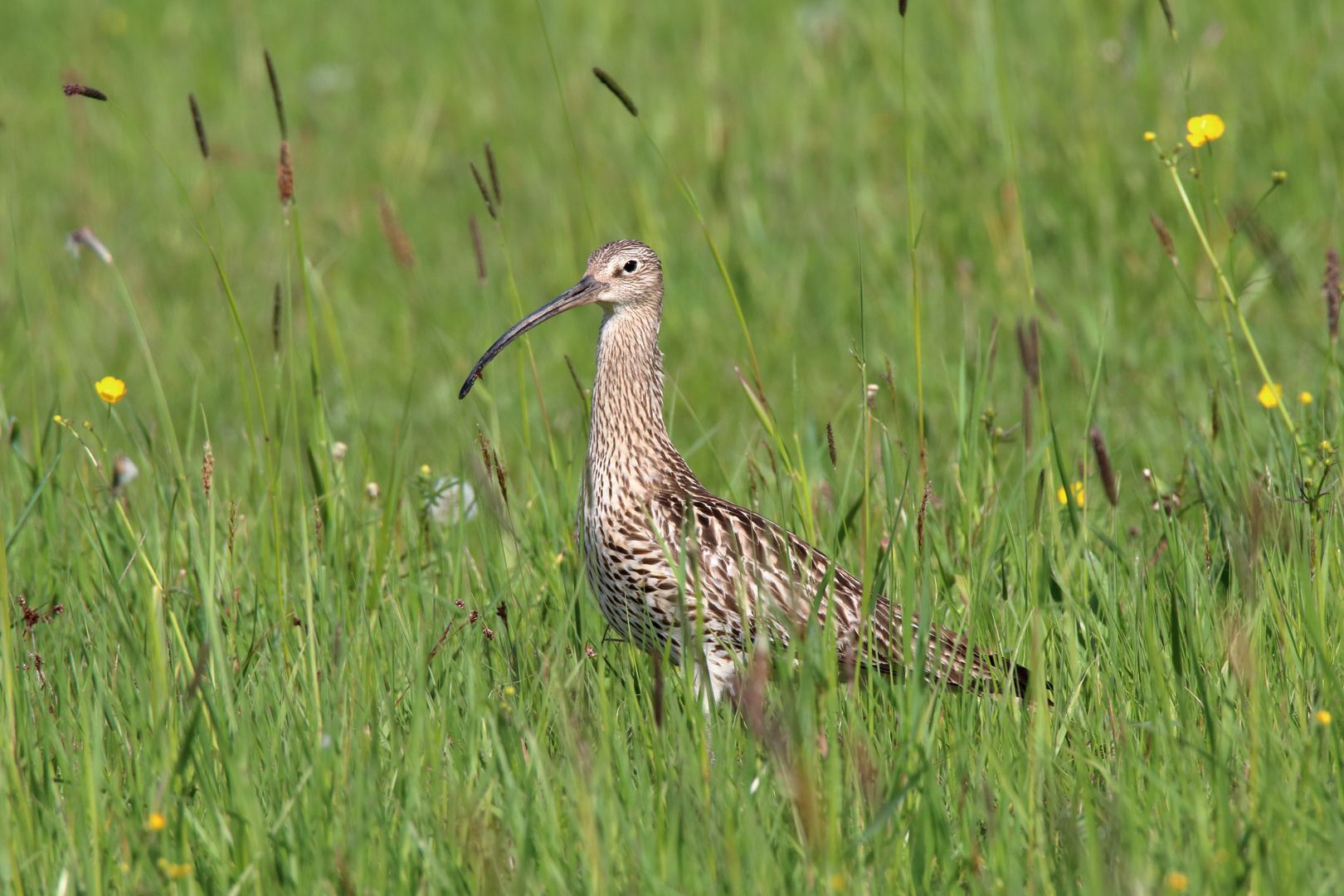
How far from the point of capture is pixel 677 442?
21.8 ft

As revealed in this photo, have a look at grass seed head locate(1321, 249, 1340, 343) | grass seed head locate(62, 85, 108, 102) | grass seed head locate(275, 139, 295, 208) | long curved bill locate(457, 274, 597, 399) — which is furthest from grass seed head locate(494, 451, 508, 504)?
grass seed head locate(1321, 249, 1340, 343)

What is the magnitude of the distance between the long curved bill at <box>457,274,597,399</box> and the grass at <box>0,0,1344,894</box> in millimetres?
190

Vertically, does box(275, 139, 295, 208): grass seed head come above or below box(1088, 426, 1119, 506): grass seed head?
above

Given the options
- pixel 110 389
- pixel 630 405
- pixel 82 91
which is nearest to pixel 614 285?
pixel 630 405

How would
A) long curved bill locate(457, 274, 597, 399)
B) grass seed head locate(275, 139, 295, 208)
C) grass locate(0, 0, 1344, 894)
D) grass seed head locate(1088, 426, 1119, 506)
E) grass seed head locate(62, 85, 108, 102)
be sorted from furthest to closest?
1. long curved bill locate(457, 274, 597, 399)
2. grass seed head locate(275, 139, 295, 208)
3. grass seed head locate(62, 85, 108, 102)
4. grass locate(0, 0, 1344, 894)
5. grass seed head locate(1088, 426, 1119, 506)

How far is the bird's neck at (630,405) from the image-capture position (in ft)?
14.2

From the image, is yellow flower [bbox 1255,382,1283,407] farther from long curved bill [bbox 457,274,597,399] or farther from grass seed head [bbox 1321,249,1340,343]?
long curved bill [bbox 457,274,597,399]

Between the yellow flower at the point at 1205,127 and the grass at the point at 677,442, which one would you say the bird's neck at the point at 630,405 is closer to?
the grass at the point at 677,442

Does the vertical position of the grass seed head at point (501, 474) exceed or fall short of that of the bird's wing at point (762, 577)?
it exceeds it

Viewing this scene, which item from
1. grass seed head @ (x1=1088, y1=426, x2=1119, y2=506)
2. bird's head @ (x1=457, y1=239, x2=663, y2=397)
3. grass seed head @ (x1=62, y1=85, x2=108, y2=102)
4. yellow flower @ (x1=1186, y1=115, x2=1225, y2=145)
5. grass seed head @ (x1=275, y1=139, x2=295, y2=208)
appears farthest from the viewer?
bird's head @ (x1=457, y1=239, x2=663, y2=397)

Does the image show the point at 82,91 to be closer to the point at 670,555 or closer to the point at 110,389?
the point at 110,389

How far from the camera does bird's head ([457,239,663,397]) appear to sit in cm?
458

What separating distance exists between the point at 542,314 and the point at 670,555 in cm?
102

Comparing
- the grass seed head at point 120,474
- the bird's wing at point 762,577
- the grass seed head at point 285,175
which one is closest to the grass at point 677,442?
the grass seed head at point 120,474
